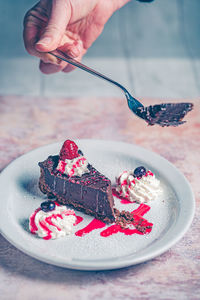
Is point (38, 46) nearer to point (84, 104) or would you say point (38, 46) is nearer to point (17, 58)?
point (84, 104)

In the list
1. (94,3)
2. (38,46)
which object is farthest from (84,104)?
(38,46)

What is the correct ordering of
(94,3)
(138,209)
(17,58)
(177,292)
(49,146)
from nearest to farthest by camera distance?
1. (177,292)
2. (138,209)
3. (49,146)
4. (94,3)
5. (17,58)

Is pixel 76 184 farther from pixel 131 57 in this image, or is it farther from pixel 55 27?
pixel 131 57

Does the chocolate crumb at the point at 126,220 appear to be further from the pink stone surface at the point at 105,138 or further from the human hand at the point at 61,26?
the human hand at the point at 61,26

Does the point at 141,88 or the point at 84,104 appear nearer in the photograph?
the point at 84,104

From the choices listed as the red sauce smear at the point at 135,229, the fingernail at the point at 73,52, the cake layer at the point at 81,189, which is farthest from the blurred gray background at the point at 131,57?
the red sauce smear at the point at 135,229

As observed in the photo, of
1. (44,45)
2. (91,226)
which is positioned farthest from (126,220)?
(44,45)

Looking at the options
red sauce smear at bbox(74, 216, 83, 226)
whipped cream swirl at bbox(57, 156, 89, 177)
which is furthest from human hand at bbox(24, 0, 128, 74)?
red sauce smear at bbox(74, 216, 83, 226)
